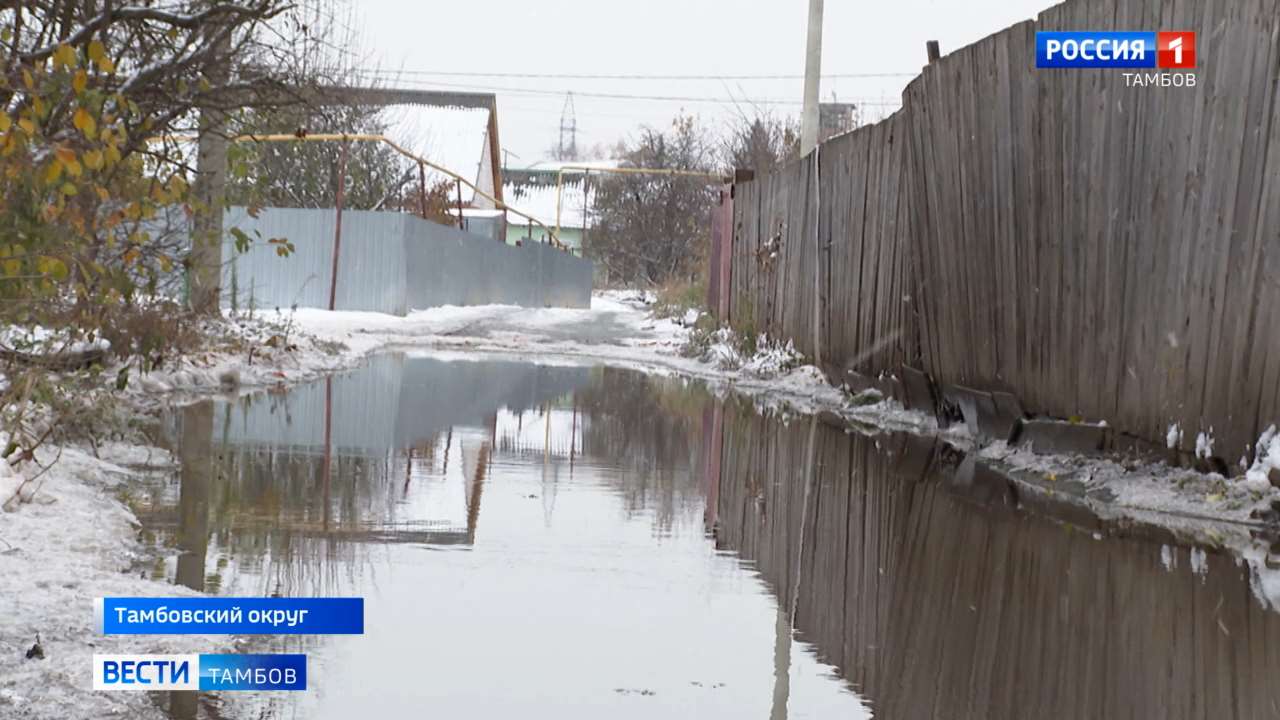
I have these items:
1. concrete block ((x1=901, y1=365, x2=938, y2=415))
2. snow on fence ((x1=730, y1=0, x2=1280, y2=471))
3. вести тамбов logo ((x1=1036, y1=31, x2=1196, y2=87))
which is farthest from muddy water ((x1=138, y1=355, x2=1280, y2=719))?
вести тамбов logo ((x1=1036, y1=31, x2=1196, y2=87))

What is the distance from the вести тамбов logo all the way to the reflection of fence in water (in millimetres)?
2351

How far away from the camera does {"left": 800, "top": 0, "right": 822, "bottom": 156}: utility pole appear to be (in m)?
21.7

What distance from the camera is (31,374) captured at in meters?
7.01

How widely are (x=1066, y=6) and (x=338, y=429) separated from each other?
17.9 feet

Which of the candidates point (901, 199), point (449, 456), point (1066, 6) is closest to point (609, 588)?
point (449, 456)

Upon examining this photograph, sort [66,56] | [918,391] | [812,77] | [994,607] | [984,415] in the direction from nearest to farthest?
Answer: [66,56], [994,607], [984,415], [918,391], [812,77]

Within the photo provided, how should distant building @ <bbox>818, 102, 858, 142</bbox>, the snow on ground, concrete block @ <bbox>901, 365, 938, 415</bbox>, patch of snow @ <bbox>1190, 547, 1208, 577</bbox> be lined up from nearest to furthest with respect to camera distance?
the snow on ground → patch of snow @ <bbox>1190, 547, 1208, 577</bbox> → concrete block @ <bbox>901, 365, 938, 415</bbox> → distant building @ <bbox>818, 102, 858, 142</bbox>

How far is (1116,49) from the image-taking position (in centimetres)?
950

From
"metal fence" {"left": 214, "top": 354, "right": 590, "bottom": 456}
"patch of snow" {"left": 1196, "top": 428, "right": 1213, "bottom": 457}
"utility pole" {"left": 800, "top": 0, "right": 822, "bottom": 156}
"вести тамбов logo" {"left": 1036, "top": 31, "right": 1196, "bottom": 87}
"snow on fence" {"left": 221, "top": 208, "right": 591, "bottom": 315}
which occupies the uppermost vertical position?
"utility pole" {"left": 800, "top": 0, "right": 822, "bottom": 156}

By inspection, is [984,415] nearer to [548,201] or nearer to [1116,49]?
[1116,49]

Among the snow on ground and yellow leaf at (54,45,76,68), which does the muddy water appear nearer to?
the snow on ground

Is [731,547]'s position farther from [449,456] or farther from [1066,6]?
[1066,6]

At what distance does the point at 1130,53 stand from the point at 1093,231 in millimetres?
1028

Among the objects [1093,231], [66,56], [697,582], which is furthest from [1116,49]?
[66,56]
